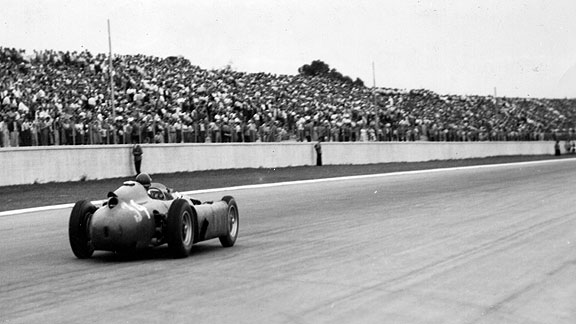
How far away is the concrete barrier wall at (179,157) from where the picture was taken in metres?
29.8

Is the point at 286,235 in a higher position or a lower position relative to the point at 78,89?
lower

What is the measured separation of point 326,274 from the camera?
29.9 ft

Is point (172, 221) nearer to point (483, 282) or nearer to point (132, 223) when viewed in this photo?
point (132, 223)

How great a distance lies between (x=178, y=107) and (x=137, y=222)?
102 feet

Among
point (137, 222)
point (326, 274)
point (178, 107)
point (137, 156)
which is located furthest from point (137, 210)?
point (178, 107)

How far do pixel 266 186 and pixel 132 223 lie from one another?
19.6 metres

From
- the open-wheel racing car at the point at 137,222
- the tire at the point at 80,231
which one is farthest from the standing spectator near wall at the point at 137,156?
the tire at the point at 80,231

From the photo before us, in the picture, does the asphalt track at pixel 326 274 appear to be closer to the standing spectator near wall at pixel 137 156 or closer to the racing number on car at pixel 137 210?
the racing number on car at pixel 137 210

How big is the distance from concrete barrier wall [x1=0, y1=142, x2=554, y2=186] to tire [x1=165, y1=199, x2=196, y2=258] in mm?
19016

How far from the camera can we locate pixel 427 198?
2194cm

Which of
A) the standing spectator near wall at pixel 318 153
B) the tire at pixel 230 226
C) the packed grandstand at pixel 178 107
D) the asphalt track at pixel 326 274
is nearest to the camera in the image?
the asphalt track at pixel 326 274

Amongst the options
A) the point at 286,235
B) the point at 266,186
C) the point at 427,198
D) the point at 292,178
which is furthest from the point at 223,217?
the point at 292,178

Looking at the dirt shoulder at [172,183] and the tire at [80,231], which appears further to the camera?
the dirt shoulder at [172,183]

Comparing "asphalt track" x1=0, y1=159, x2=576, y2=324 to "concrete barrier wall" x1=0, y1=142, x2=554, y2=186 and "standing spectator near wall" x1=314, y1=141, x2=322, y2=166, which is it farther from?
"standing spectator near wall" x1=314, y1=141, x2=322, y2=166
